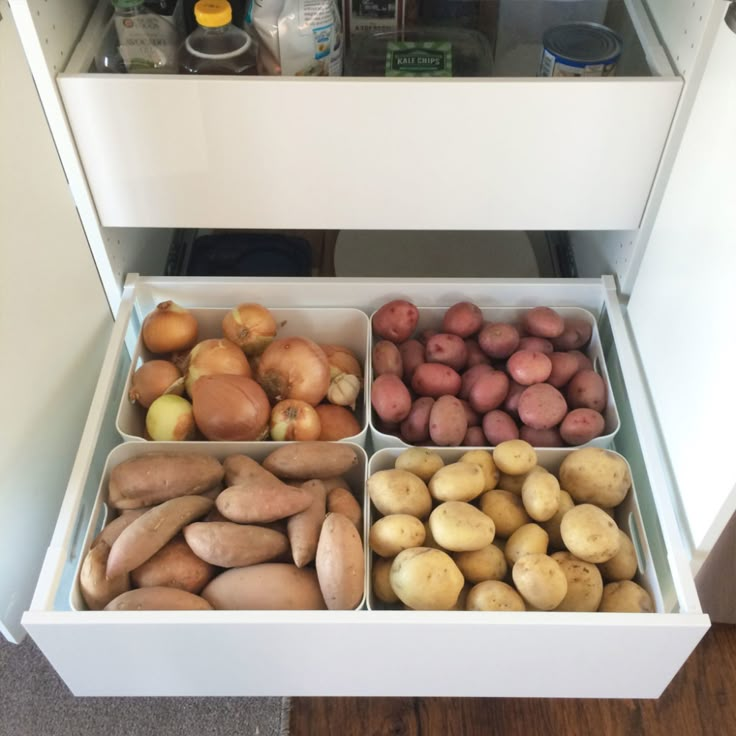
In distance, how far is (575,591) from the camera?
2.56 feet

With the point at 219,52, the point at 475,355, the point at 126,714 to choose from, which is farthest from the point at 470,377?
the point at 126,714

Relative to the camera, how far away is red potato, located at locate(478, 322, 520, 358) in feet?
3.18

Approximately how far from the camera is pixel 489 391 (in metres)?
0.93

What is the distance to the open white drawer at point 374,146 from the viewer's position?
0.80 m

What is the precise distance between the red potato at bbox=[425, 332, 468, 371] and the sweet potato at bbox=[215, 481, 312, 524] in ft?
0.87

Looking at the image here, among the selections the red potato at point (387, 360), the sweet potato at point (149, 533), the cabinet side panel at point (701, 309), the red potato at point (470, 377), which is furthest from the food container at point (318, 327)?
the cabinet side panel at point (701, 309)

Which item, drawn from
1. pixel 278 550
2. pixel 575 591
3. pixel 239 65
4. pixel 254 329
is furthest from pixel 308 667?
pixel 239 65

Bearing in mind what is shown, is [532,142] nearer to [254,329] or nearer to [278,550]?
[254,329]

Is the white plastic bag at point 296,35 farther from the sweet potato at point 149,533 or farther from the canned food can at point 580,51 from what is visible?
the sweet potato at point 149,533

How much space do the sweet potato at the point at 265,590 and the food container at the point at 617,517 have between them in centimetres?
6

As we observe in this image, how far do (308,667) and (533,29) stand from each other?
2.41 ft

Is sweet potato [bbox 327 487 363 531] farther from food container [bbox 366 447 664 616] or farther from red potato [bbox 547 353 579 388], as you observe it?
red potato [bbox 547 353 579 388]

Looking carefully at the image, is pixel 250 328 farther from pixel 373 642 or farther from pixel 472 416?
pixel 373 642

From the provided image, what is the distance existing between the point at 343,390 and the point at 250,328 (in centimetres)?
13
